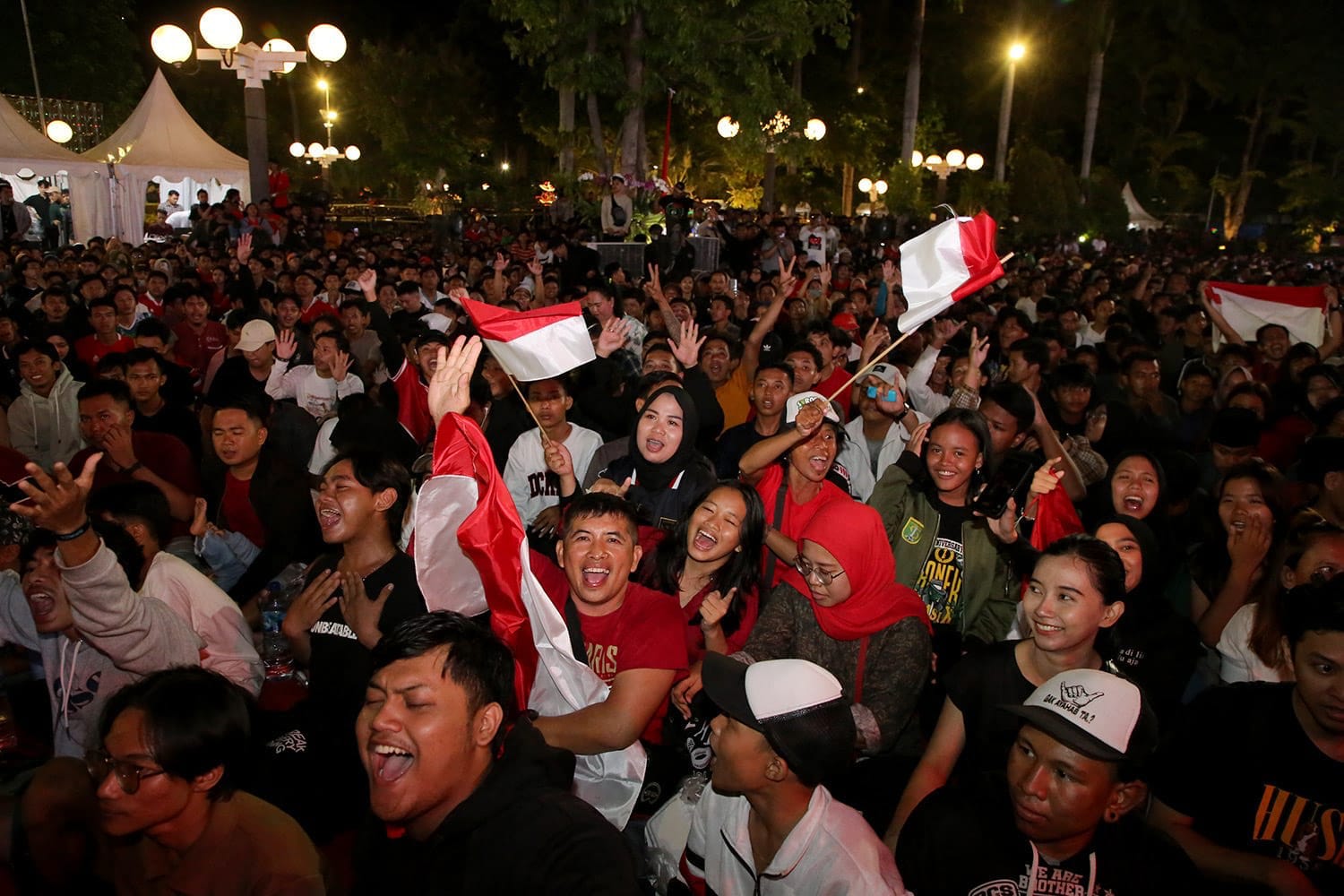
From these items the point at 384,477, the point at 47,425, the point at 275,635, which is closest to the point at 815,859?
the point at 384,477

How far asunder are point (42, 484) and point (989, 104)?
143 ft

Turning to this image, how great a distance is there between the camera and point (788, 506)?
15.3ft

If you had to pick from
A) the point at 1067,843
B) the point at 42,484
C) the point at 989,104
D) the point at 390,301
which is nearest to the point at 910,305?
the point at 1067,843

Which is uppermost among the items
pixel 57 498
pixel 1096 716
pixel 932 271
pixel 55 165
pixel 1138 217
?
pixel 1138 217

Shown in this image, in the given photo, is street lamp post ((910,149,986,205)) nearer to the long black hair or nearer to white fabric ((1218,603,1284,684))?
white fabric ((1218,603,1284,684))

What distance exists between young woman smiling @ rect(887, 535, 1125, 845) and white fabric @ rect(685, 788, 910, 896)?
595 millimetres

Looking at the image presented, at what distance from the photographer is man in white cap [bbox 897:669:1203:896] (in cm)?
237

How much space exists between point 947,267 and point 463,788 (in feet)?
14.2

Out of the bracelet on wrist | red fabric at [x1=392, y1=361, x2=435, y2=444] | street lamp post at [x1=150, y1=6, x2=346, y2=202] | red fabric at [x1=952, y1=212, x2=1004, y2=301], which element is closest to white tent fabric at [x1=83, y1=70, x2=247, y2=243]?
street lamp post at [x1=150, y1=6, x2=346, y2=202]

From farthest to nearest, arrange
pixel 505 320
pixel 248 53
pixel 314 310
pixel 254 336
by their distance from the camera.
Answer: pixel 248 53, pixel 314 310, pixel 254 336, pixel 505 320

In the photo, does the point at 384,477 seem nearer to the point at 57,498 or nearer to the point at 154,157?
the point at 57,498

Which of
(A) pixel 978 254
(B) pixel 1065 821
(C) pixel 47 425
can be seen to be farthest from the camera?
(C) pixel 47 425

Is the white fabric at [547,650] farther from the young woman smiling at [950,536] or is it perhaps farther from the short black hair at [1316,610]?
the short black hair at [1316,610]

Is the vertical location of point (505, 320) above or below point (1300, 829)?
above
